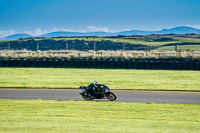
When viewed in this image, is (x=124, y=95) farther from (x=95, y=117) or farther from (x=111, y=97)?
(x=95, y=117)

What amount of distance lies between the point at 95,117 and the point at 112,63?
21967 mm

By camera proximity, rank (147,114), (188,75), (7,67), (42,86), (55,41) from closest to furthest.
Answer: (147,114) < (42,86) < (188,75) < (7,67) < (55,41)

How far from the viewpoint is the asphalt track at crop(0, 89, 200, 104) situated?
16.4 m

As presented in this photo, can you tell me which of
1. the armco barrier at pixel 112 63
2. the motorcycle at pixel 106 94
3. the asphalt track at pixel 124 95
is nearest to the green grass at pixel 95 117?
the motorcycle at pixel 106 94

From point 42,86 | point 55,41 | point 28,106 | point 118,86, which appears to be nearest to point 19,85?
point 42,86

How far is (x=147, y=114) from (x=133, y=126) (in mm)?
2206

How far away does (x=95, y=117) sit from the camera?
458 inches

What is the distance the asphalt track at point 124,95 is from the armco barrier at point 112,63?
1287 cm

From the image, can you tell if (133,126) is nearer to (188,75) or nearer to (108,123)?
(108,123)

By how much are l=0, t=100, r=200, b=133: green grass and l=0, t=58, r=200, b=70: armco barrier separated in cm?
1775

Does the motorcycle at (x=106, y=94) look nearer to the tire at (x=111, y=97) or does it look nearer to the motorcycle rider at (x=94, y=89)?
the tire at (x=111, y=97)

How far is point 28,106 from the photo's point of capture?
45.0ft

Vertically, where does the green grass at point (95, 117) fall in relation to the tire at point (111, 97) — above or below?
below

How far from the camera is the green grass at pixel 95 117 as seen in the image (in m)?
9.80
